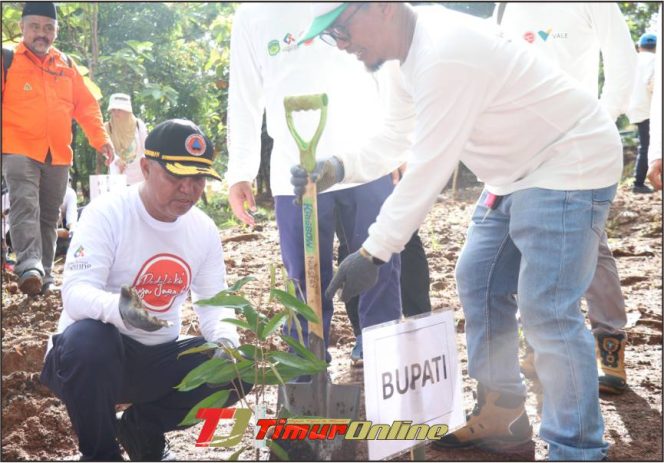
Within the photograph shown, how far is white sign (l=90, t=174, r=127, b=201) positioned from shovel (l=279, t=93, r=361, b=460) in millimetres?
3319

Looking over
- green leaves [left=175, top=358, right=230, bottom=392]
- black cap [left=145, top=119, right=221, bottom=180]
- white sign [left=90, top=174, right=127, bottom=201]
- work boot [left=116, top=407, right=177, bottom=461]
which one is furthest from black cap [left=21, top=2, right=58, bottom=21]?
green leaves [left=175, top=358, right=230, bottom=392]

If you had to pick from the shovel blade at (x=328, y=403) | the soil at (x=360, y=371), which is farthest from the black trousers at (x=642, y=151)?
the shovel blade at (x=328, y=403)

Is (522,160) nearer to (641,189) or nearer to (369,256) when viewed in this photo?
(369,256)

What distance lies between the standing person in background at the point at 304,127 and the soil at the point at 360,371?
0.51 m

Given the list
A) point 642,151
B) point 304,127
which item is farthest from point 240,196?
point 642,151

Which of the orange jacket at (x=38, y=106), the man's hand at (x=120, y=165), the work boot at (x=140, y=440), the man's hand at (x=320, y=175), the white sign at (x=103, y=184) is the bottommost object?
the work boot at (x=140, y=440)

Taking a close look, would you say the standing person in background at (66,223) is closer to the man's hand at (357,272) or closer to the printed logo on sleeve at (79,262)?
the printed logo on sleeve at (79,262)

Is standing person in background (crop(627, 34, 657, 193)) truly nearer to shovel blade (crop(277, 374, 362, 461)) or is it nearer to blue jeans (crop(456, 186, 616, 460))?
blue jeans (crop(456, 186, 616, 460))

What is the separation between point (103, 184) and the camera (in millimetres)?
5156

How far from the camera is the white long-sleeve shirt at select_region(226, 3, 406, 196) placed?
2590 mm

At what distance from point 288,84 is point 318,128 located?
58 centimetres

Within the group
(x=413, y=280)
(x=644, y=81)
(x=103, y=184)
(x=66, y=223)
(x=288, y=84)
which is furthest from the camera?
(x=644, y=81)

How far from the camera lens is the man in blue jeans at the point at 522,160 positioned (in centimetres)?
176

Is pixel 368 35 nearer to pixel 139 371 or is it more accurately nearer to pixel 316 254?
pixel 316 254
